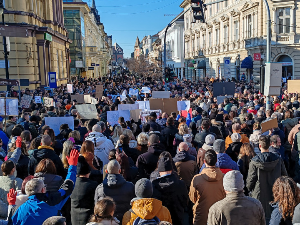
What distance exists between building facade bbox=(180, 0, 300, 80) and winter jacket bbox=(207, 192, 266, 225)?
58.9 feet

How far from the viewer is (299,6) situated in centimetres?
3206

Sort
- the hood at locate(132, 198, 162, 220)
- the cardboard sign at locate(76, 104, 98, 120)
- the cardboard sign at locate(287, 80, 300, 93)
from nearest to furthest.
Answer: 1. the hood at locate(132, 198, 162, 220)
2. the cardboard sign at locate(76, 104, 98, 120)
3. the cardboard sign at locate(287, 80, 300, 93)

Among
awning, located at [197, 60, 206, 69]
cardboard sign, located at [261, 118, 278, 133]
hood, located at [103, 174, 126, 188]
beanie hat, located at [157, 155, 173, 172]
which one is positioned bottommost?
hood, located at [103, 174, 126, 188]

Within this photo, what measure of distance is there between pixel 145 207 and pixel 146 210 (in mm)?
34

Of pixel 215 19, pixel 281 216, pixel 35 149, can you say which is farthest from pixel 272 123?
pixel 215 19

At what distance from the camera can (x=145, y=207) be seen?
3951mm

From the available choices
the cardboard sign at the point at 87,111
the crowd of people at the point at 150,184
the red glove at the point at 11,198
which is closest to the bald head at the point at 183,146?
the crowd of people at the point at 150,184

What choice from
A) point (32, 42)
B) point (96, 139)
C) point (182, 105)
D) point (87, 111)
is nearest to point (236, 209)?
point (96, 139)

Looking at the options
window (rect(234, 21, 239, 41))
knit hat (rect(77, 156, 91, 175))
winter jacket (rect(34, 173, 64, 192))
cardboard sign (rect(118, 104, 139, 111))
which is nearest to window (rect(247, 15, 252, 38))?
window (rect(234, 21, 239, 41))

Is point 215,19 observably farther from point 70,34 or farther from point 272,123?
point 272,123

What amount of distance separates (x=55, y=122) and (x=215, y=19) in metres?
42.8

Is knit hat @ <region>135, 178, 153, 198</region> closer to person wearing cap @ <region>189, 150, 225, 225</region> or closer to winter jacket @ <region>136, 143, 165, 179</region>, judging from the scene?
person wearing cap @ <region>189, 150, 225, 225</region>

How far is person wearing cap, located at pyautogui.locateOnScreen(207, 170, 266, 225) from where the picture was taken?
401cm

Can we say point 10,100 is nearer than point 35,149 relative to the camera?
No
